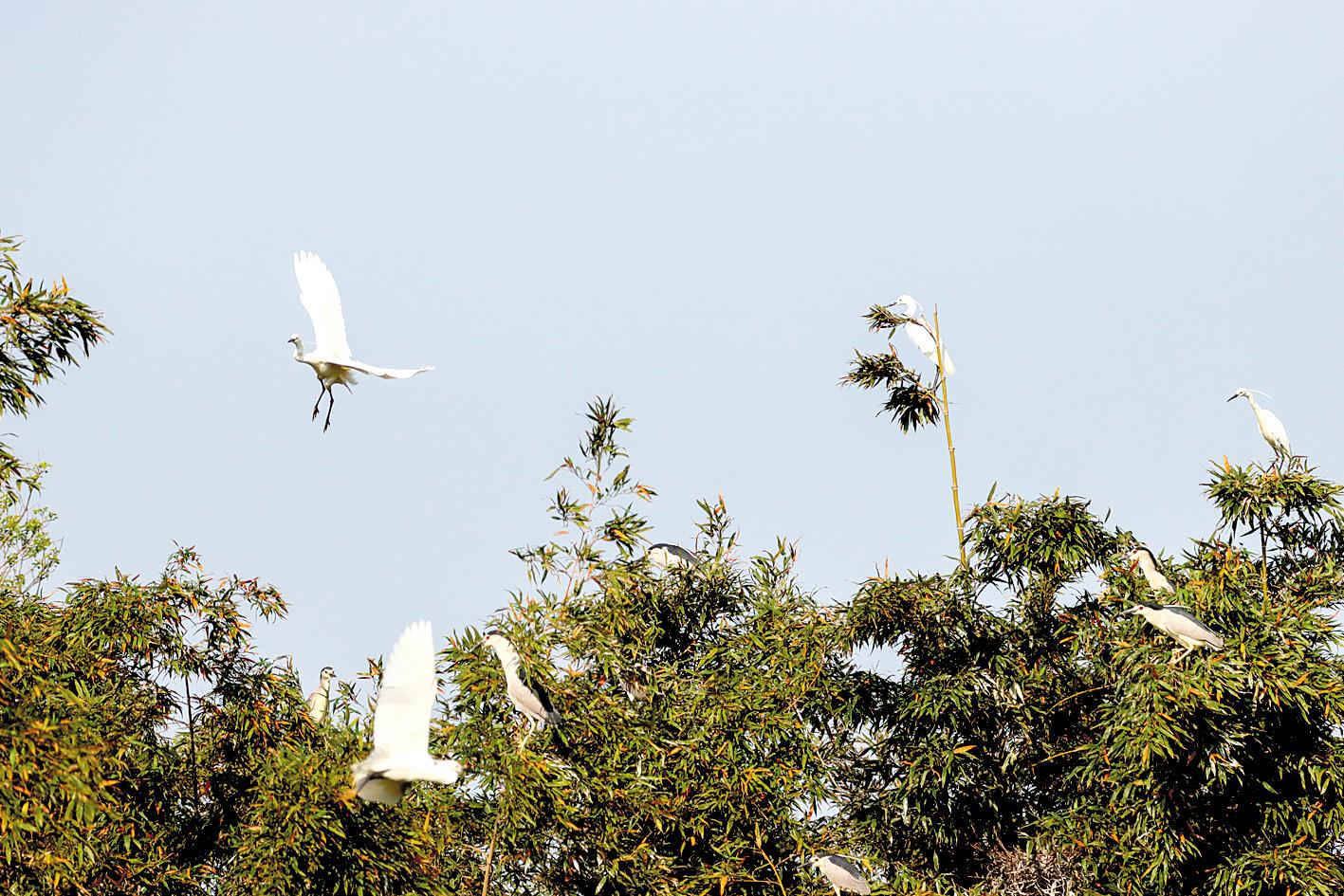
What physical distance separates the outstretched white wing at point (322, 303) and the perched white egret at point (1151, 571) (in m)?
3.64

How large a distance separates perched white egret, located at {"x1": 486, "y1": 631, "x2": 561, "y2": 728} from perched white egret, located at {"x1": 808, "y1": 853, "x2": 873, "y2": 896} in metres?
1.51

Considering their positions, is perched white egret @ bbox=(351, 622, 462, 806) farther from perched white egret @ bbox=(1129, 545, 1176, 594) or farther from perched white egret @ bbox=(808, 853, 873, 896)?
perched white egret @ bbox=(1129, 545, 1176, 594)

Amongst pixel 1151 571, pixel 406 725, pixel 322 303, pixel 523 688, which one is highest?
pixel 322 303

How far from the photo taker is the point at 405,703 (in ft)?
16.6

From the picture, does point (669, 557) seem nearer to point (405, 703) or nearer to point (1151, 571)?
point (1151, 571)

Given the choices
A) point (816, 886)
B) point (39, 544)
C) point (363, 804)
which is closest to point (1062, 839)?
point (816, 886)

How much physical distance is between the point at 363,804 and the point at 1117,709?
9.89 feet

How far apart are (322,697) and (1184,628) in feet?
14.0

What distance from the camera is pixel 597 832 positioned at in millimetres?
6305

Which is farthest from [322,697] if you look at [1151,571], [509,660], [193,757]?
[1151,571]

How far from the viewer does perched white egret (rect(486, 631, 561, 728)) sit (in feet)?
19.4

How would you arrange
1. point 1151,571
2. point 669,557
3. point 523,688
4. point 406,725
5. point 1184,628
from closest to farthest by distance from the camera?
point 406,725, point 523,688, point 1184,628, point 1151,571, point 669,557

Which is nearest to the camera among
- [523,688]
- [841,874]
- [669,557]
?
[523,688]

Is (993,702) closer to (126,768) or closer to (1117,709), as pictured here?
(1117,709)
